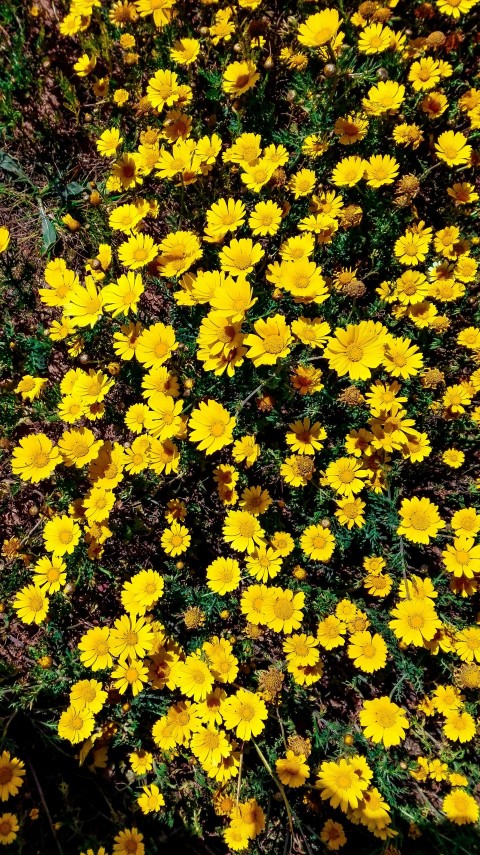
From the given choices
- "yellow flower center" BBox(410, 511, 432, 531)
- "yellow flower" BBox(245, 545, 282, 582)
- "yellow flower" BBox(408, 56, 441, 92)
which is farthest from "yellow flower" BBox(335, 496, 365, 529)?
"yellow flower" BBox(408, 56, 441, 92)

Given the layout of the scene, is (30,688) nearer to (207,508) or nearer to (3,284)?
(207,508)

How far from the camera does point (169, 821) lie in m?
3.35

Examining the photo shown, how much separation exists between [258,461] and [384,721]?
1.63 metres

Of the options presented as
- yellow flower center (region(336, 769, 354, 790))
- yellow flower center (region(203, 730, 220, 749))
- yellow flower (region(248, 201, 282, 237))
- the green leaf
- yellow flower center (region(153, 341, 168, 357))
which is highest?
the green leaf

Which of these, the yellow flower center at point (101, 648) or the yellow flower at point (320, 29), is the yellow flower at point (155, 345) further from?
the yellow flower at point (320, 29)

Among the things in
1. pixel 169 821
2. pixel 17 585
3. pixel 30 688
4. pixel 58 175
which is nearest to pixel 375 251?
pixel 58 175

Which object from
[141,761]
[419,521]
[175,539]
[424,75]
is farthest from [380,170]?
[141,761]

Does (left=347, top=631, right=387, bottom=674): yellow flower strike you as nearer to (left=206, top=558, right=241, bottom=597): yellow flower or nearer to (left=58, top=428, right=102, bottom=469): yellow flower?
(left=206, top=558, right=241, bottom=597): yellow flower

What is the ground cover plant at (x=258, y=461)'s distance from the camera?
310 cm

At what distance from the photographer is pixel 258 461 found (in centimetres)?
349

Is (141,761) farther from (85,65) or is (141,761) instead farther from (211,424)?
(85,65)

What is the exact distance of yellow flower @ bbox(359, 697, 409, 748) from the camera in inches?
118

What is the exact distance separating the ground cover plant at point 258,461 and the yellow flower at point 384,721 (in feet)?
0.05

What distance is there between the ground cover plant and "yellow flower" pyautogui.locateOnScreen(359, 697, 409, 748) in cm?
2
